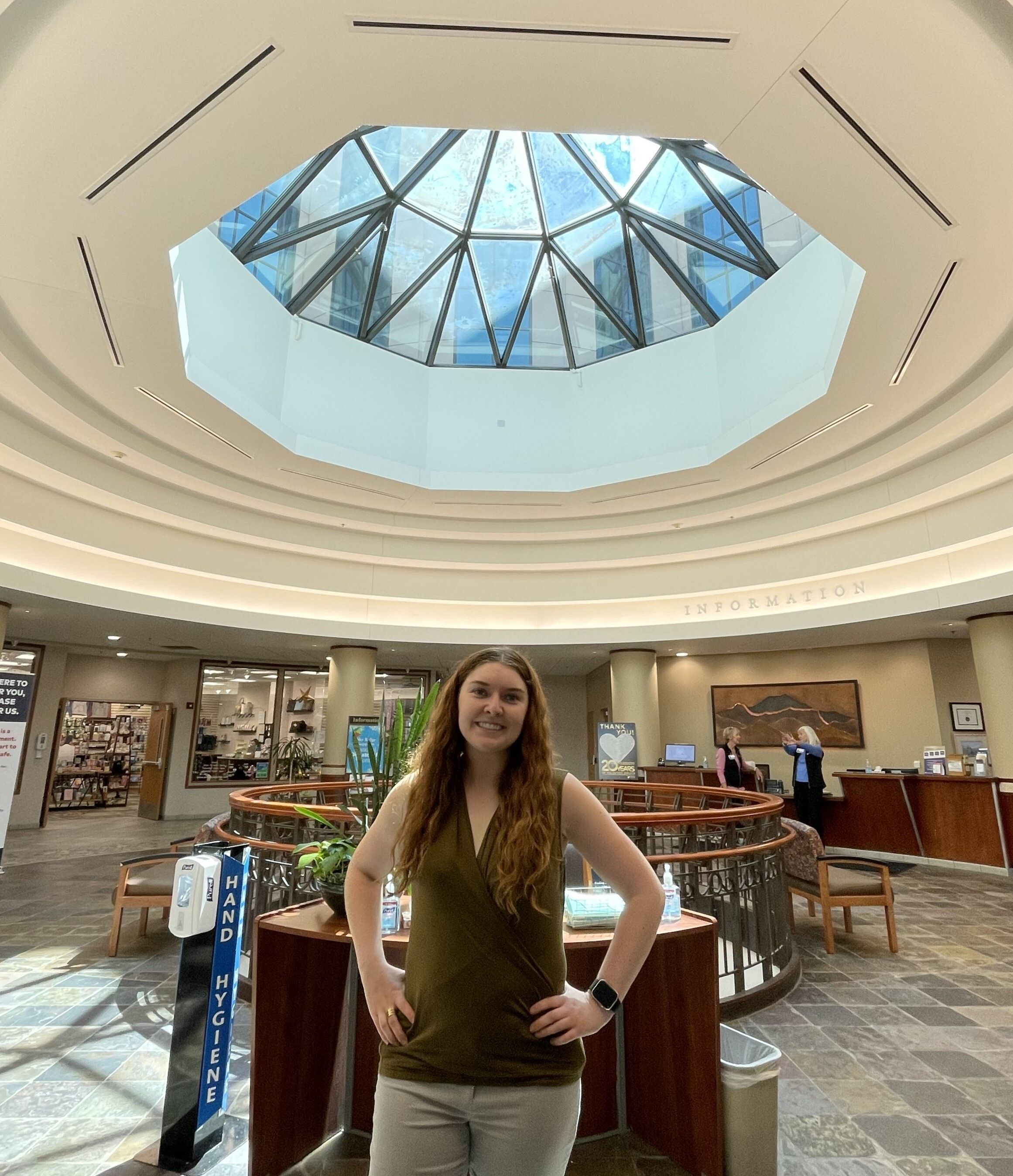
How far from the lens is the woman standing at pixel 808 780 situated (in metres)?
9.48

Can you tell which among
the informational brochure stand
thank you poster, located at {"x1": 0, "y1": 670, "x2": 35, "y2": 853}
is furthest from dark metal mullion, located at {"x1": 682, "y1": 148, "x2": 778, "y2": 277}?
thank you poster, located at {"x1": 0, "y1": 670, "x2": 35, "y2": 853}

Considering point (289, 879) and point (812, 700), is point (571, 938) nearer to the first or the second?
point (289, 879)

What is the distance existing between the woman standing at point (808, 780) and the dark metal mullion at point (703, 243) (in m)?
6.44

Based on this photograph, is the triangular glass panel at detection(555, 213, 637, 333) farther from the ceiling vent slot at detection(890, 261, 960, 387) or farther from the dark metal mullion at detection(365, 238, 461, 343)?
the ceiling vent slot at detection(890, 261, 960, 387)

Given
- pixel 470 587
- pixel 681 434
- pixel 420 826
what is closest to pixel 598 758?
pixel 470 587

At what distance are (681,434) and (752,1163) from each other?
8509 mm

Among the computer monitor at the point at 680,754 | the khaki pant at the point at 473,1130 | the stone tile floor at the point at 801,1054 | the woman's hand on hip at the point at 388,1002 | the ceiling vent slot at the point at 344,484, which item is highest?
the ceiling vent slot at the point at 344,484

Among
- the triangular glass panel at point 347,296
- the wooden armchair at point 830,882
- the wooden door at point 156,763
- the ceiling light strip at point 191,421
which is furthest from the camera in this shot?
the wooden door at point 156,763

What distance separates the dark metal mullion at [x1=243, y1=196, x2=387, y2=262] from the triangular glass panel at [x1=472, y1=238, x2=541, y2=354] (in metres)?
2.02

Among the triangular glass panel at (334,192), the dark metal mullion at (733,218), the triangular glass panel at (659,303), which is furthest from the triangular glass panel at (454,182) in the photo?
the dark metal mullion at (733,218)

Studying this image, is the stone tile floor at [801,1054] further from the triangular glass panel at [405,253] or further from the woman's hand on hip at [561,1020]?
the triangular glass panel at [405,253]

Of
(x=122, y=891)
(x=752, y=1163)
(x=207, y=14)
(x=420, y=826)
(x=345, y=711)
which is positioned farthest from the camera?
(x=345, y=711)

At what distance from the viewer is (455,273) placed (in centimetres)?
980

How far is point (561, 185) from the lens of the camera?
8.73 meters
